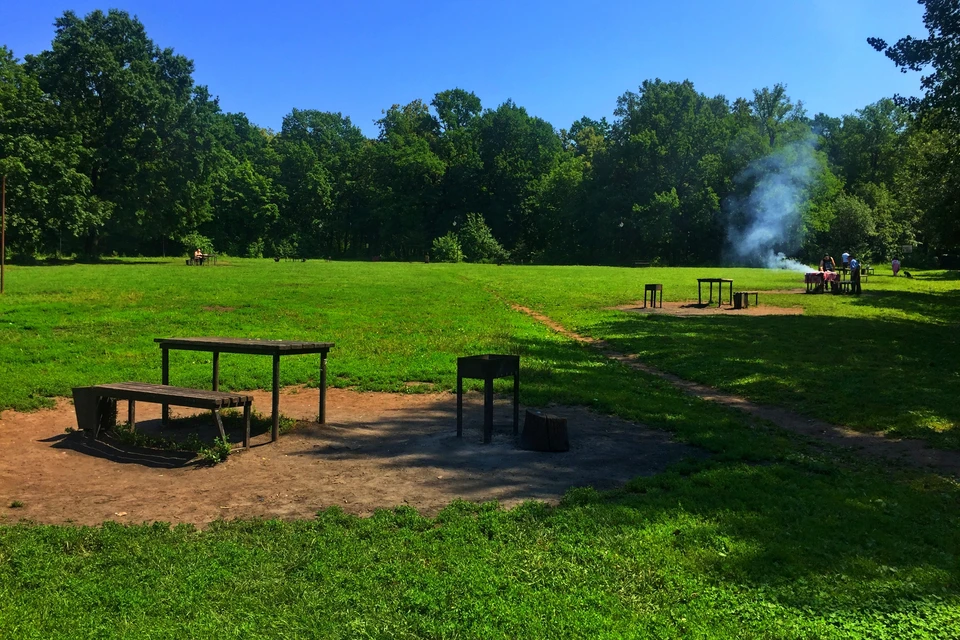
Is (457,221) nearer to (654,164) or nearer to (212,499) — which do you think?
(654,164)

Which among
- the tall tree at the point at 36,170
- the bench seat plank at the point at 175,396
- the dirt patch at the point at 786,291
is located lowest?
the bench seat plank at the point at 175,396

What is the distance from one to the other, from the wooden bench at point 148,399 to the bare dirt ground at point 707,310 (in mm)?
14420

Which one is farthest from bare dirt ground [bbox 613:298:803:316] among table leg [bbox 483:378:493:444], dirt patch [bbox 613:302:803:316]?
table leg [bbox 483:378:493:444]

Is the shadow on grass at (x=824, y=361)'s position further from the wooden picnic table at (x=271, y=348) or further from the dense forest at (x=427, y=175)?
the dense forest at (x=427, y=175)

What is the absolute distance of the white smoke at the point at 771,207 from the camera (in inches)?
2452

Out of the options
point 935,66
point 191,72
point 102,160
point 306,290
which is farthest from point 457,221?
point 935,66

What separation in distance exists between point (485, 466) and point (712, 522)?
190 centimetres

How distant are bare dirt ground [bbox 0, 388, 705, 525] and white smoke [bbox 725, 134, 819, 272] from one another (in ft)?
194

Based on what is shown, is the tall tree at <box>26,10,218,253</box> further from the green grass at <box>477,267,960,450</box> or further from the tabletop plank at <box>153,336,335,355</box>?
the tabletop plank at <box>153,336,335,355</box>

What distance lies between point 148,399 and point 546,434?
11.0ft

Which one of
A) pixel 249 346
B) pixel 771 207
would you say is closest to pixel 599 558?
pixel 249 346

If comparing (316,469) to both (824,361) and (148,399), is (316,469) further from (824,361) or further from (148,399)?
(824,361)

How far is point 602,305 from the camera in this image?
68.8 ft

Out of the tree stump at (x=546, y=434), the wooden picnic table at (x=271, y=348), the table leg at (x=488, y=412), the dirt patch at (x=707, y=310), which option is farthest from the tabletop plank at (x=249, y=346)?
the dirt patch at (x=707, y=310)
